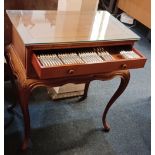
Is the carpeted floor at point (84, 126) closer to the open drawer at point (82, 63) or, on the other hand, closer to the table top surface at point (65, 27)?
the open drawer at point (82, 63)

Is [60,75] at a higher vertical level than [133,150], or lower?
higher

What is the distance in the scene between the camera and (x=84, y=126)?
1.72 m

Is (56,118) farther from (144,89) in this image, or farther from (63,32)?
(144,89)

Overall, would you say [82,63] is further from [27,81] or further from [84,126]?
[84,126]

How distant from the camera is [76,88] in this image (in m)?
1.92

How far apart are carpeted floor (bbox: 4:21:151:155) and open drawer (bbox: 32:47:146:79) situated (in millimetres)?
583

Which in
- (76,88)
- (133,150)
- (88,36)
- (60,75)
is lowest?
(133,150)

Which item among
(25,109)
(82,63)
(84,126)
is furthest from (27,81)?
(84,126)

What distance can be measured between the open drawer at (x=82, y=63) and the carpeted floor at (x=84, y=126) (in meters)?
0.58

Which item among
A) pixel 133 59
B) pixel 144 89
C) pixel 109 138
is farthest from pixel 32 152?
pixel 144 89

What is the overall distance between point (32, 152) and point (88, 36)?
2.43 ft

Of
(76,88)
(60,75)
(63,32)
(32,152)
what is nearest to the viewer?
(60,75)

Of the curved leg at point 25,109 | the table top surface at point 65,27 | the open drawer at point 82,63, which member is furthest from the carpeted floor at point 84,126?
the table top surface at point 65,27

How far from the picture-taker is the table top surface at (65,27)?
1165 millimetres
